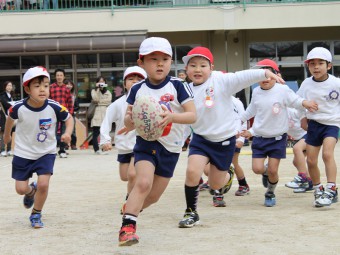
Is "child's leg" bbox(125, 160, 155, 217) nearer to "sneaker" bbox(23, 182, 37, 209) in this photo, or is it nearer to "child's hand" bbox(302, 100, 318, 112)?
"sneaker" bbox(23, 182, 37, 209)

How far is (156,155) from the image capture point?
19.5 feet

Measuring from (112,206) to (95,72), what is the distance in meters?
14.4

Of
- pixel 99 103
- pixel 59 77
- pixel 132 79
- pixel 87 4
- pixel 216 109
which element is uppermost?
pixel 87 4

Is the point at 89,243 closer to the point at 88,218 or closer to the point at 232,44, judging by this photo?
the point at 88,218

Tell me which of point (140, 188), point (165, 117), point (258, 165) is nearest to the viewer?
point (165, 117)

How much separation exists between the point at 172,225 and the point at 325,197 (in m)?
1.82

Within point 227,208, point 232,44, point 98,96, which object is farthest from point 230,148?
point 232,44

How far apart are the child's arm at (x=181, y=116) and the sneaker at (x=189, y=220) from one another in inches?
44.0

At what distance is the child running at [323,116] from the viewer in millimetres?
7785

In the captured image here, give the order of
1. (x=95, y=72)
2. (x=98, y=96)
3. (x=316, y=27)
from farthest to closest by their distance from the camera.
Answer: (x=316, y=27) → (x=95, y=72) → (x=98, y=96)

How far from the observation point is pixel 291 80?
23.9 metres

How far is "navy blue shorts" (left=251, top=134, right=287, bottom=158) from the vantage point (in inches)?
324

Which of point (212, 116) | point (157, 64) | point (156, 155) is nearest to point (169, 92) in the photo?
point (157, 64)

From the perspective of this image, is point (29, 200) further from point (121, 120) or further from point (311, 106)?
point (311, 106)
